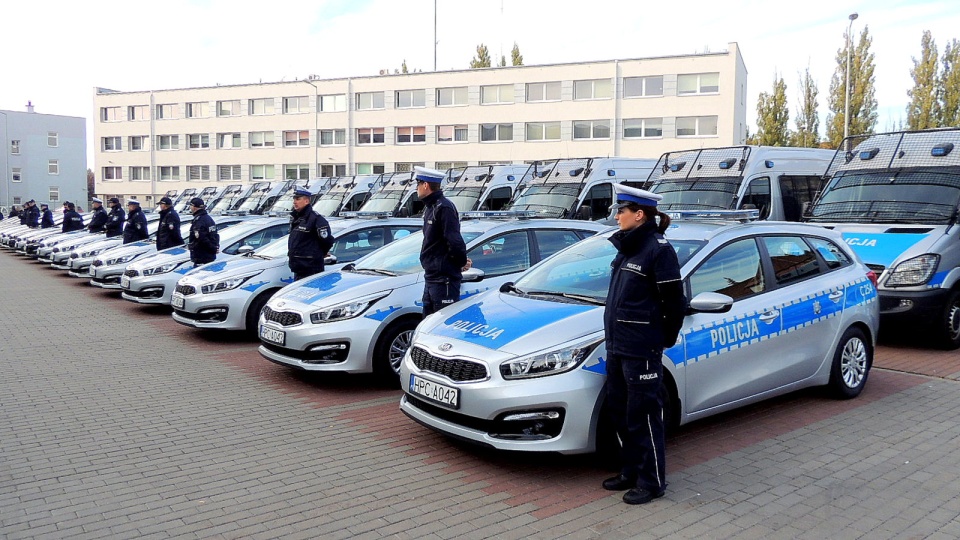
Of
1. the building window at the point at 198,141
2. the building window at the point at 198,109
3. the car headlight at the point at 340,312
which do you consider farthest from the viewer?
the building window at the point at 198,141

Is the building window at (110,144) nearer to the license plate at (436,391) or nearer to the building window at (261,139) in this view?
the building window at (261,139)

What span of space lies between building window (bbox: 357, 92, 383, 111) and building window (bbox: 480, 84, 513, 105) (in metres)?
8.07

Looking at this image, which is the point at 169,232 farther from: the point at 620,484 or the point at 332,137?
the point at 332,137

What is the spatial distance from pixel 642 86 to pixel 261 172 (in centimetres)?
2968

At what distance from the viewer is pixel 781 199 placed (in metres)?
12.4

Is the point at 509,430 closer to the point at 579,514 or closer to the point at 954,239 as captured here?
the point at 579,514

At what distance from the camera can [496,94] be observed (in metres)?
49.8

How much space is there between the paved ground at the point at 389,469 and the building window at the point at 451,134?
4410 centimetres

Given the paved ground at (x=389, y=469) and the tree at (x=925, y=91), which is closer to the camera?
the paved ground at (x=389, y=469)

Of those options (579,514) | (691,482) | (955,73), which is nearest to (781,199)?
(691,482)

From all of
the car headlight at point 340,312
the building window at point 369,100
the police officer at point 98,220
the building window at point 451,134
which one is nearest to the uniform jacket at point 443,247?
the car headlight at point 340,312

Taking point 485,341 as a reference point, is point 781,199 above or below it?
above

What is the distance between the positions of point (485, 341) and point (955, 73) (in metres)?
39.6

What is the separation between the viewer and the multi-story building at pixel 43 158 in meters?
70.2
